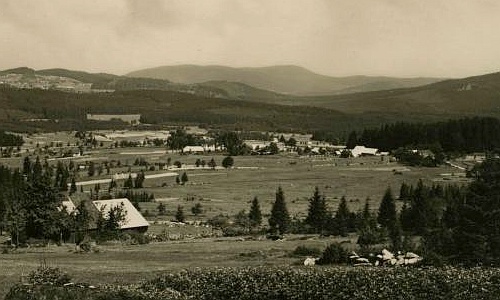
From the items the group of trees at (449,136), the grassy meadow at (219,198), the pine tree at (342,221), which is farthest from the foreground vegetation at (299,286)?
the group of trees at (449,136)

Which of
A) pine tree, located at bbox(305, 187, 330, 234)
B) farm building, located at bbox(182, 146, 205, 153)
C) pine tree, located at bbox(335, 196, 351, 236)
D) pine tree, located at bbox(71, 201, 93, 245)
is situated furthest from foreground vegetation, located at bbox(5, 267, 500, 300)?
farm building, located at bbox(182, 146, 205, 153)

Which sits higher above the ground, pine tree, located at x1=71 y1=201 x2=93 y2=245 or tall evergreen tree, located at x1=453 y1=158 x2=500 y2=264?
tall evergreen tree, located at x1=453 y1=158 x2=500 y2=264

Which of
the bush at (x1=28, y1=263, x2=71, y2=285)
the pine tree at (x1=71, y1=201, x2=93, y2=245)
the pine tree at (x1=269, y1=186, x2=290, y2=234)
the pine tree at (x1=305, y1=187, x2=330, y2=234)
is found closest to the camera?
the bush at (x1=28, y1=263, x2=71, y2=285)

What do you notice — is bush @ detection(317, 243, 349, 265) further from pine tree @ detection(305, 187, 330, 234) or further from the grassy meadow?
pine tree @ detection(305, 187, 330, 234)

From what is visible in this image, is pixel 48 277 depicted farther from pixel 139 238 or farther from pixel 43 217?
pixel 43 217

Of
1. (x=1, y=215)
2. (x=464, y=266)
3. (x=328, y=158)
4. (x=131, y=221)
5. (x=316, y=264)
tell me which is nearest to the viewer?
(x=464, y=266)

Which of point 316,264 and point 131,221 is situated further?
point 131,221

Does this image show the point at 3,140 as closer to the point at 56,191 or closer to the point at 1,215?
the point at 1,215

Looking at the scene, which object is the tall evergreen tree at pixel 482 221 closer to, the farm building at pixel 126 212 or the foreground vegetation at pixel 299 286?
the foreground vegetation at pixel 299 286

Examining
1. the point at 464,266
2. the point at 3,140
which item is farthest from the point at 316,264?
the point at 3,140

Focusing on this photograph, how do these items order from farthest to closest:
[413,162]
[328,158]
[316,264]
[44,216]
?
[328,158] < [413,162] < [44,216] < [316,264]

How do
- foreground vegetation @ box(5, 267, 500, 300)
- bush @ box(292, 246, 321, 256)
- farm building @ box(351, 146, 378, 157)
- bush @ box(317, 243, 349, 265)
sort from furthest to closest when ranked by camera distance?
farm building @ box(351, 146, 378, 157), bush @ box(292, 246, 321, 256), bush @ box(317, 243, 349, 265), foreground vegetation @ box(5, 267, 500, 300)
